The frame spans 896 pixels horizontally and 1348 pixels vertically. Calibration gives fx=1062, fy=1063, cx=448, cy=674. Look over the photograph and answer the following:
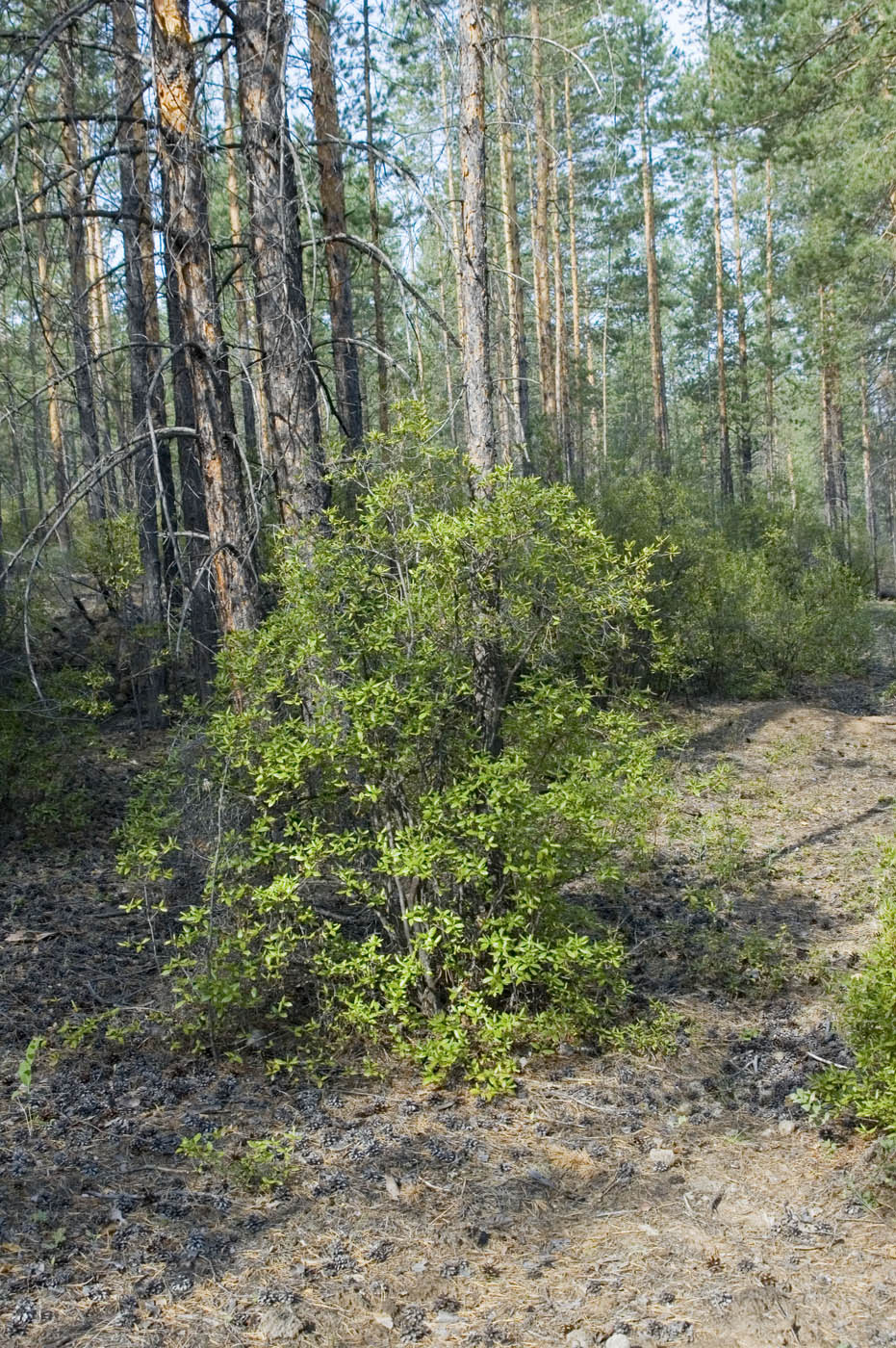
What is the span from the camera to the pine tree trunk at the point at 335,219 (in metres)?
9.21

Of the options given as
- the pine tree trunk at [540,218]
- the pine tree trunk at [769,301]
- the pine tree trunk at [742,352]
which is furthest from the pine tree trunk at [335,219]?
the pine tree trunk at [769,301]

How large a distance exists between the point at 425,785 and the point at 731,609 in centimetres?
838

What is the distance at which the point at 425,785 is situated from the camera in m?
4.80

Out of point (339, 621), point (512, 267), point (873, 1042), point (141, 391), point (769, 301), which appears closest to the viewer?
point (873, 1042)

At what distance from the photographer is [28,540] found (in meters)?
5.50

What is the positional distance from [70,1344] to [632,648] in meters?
9.39

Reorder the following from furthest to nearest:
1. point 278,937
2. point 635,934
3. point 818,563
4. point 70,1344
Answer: point 818,563 → point 635,934 → point 278,937 → point 70,1344

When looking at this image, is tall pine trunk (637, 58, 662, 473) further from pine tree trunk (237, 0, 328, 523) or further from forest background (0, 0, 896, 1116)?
pine tree trunk (237, 0, 328, 523)

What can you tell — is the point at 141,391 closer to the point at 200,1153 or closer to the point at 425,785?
the point at 425,785

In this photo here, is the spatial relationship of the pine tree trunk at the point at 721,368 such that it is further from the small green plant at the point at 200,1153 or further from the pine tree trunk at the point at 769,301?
the small green plant at the point at 200,1153

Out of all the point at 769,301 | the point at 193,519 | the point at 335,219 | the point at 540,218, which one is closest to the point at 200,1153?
the point at 193,519

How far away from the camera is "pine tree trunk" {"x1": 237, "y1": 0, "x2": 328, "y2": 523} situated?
5988 mm

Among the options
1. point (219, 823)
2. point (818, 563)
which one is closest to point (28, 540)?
point (219, 823)

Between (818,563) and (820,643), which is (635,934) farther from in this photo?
(818,563)
